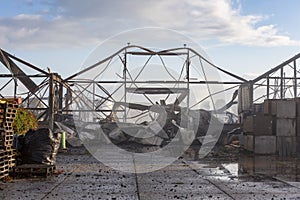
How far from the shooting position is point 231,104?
29375mm

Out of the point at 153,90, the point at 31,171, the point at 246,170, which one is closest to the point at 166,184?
the point at 31,171

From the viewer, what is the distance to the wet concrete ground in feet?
28.4

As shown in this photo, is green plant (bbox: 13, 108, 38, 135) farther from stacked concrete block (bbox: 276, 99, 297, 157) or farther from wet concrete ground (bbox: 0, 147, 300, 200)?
stacked concrete block (bbox: 276, 99, 297, 157)

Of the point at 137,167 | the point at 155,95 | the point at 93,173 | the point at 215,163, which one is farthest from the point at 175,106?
the point at 93,173

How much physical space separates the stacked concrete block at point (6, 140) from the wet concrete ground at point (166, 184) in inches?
19.0

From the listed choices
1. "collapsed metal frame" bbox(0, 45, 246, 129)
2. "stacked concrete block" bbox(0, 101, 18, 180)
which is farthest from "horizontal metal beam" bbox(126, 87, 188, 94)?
"stacked concrete block" bbox(0, 101, 18, 180)

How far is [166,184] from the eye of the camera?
10133 mm

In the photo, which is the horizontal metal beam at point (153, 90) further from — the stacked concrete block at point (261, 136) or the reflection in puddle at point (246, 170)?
the reflection in puddle at point (246, 170)

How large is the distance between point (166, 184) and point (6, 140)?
3934 mm

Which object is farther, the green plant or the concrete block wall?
the concrete block wall

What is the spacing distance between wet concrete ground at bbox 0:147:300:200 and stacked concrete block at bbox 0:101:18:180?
0.48 m

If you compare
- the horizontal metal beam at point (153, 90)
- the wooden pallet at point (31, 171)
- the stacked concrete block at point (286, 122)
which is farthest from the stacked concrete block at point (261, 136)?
the wooden pallet at point (31, 171)

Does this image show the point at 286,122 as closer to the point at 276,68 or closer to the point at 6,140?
the point at 276,68

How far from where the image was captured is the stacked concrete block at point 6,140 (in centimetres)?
1058
